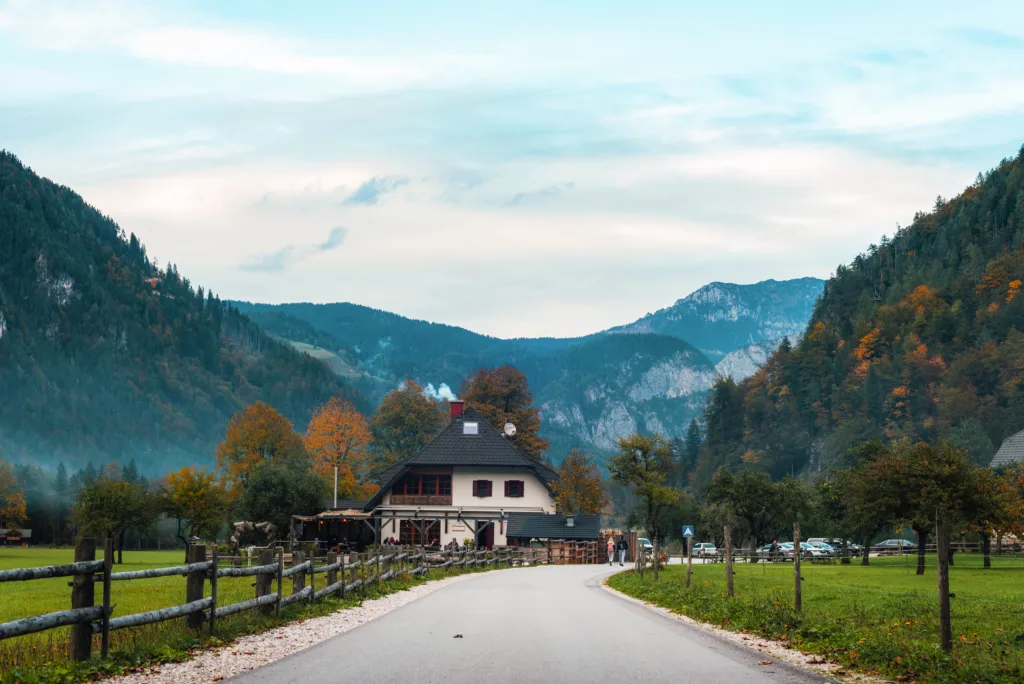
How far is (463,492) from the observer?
258 feet

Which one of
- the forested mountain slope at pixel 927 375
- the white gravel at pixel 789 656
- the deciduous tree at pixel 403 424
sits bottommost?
the white gravel at pixel 789 656

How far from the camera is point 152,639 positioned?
13.8 metres

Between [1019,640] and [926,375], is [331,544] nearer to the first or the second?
[1019,640]

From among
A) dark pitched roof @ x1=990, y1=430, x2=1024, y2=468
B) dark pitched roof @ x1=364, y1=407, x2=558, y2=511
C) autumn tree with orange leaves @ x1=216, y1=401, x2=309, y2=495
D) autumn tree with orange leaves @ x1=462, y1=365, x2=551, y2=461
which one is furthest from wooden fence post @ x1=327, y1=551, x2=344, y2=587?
dark pitched roof @ x1=990, y1=430, x2=1024, y2=468

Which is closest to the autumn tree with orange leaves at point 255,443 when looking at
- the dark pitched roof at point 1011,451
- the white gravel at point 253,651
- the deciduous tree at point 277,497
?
the deciduous tree at point 277,497

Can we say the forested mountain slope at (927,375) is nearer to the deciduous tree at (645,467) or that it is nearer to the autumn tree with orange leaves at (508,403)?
the autumn tree with orange leaves at (508,403)

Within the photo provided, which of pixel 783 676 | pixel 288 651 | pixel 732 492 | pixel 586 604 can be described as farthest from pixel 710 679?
pixel 732 492

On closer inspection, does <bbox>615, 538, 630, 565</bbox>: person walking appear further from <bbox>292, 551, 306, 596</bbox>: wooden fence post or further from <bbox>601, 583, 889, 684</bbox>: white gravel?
<bbox>292, 551, 306, 596</bbox>: wooden fence post

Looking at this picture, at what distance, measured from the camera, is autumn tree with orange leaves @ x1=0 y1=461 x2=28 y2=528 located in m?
82.1

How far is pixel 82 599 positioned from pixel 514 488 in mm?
67335

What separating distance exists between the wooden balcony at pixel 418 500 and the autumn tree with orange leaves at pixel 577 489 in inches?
528

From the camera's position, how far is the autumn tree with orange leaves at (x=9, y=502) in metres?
82.1

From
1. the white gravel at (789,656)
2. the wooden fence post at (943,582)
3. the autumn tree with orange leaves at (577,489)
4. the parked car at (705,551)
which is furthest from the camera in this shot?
Answer: the autumn tree with orange leaves at (577,489)

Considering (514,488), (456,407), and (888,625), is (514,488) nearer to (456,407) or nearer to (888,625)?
(456,407)
